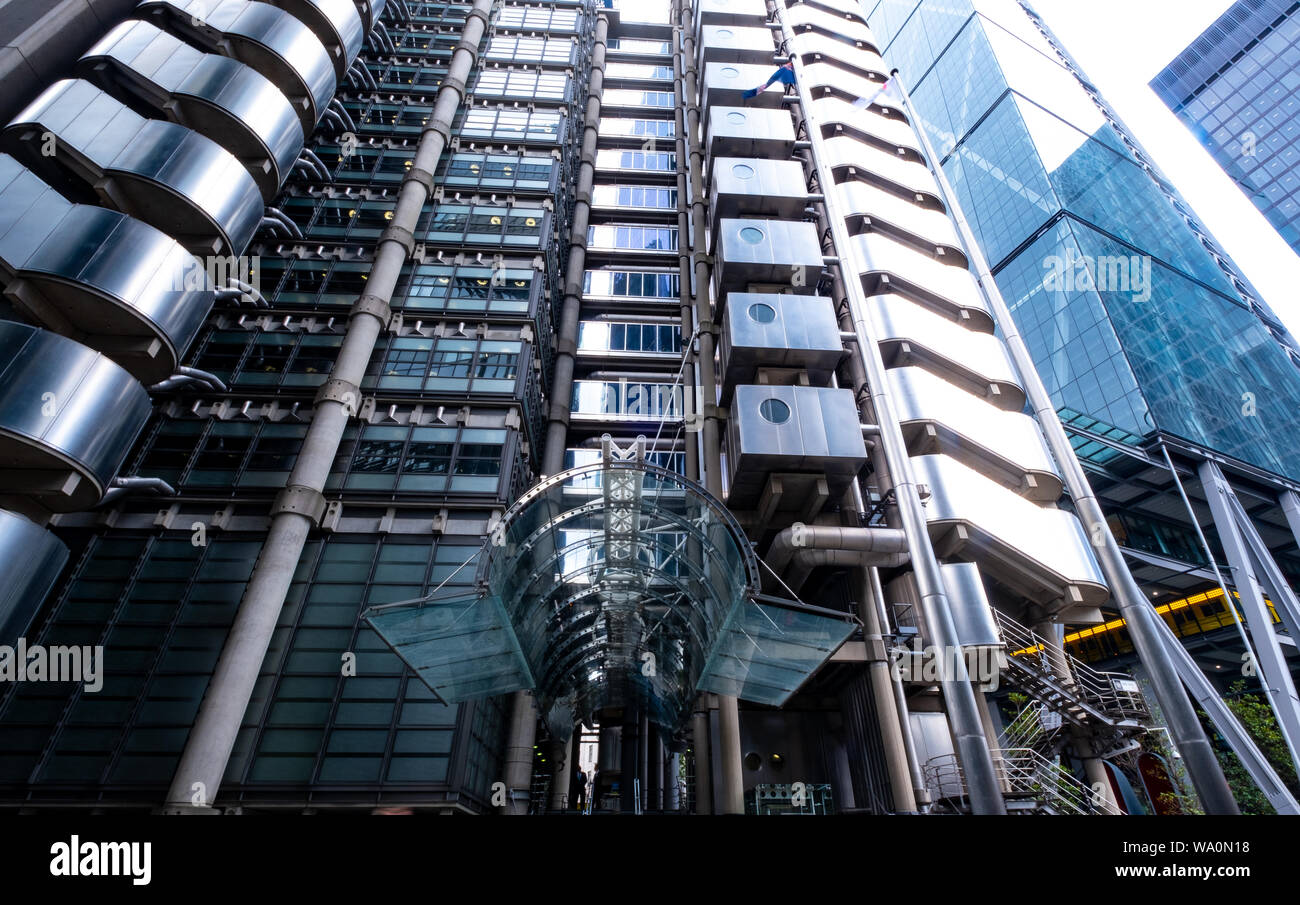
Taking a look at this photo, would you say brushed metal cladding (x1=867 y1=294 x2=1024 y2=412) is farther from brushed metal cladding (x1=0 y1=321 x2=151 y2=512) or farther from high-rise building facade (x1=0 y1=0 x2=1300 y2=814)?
brushed metal cladding (x1=0 y1=321 x2=151 y2=512)

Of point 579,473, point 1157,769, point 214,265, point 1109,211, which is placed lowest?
point 1157,769

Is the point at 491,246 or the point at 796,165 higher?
the point at 796,165

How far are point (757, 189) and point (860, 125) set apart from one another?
1087cm

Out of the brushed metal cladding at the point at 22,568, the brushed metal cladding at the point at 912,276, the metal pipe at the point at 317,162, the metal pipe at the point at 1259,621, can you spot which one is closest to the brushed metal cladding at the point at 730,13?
the brushed metal cladding at the point at 912,276

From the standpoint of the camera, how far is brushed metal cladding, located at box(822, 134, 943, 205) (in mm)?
31797

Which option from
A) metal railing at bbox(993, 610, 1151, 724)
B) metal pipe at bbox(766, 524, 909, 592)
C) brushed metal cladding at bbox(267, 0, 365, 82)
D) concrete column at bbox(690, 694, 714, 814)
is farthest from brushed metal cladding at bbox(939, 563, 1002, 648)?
brushed metal cladding at bbox(267, 0, 365, 82)

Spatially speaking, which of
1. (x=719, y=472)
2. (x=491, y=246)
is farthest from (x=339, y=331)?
(x=719, y=472)

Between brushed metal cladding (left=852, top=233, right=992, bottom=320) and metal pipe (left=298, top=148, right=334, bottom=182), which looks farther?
metal pipe (left=298, top=148, right=334, bottom=182)

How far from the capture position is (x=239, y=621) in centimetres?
1759

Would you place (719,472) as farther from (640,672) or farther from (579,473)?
(579,473)

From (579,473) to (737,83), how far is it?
30943 mm

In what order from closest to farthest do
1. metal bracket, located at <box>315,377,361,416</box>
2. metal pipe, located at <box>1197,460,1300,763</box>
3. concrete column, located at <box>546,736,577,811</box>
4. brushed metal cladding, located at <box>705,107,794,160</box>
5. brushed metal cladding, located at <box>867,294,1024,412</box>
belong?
1. metal bracket, located at <box>315,377,361,416</box>
2. metal pipe, located at <box>1197,460,1300,763</box>
3. brushed metal cladding, located at <box>867,294,1024,412</box>
4. concrete column, located at <box>546,736,577,811</box>
5. brushed metal cladding, located at <box>705,107,794,160</box>

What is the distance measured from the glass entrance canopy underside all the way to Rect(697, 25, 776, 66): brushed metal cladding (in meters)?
32.3

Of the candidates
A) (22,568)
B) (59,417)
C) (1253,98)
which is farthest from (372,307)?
(1253,98)
